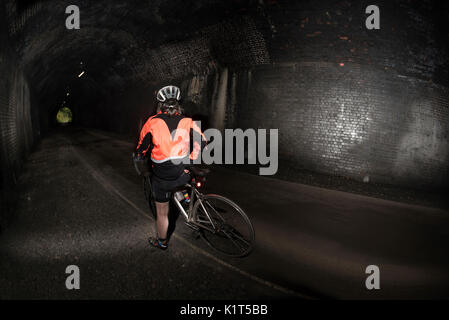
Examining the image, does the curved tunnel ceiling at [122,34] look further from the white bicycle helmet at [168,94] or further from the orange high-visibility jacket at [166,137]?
the orange high-visibility jacket at [166,137]

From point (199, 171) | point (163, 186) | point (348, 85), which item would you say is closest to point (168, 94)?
point (199, 171)

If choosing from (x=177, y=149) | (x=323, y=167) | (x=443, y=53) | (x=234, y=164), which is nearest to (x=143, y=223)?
(x=177, y=149)

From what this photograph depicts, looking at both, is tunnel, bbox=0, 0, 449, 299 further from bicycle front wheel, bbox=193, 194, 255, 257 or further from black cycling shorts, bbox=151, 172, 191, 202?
black cycling shorts, bbox=151, 172, 191, 202

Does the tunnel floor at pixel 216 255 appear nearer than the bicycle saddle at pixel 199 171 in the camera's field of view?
Yes

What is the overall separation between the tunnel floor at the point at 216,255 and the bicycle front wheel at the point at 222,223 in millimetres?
199

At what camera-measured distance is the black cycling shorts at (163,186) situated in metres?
3.13

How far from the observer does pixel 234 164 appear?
375 inches

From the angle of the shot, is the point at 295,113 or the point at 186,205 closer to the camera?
the point at 186,205

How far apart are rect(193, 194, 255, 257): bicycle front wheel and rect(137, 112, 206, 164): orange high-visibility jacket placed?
2.51ft

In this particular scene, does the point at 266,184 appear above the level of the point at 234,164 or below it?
below

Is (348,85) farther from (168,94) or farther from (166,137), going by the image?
(166,137)

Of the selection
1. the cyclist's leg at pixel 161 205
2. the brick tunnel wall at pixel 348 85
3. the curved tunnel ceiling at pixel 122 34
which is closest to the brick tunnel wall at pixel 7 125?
the curved tunnel ceiling at pixel 122 34

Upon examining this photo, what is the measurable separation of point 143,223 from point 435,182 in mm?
10564

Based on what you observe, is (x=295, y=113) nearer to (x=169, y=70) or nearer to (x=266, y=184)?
(x=266, y=184)
